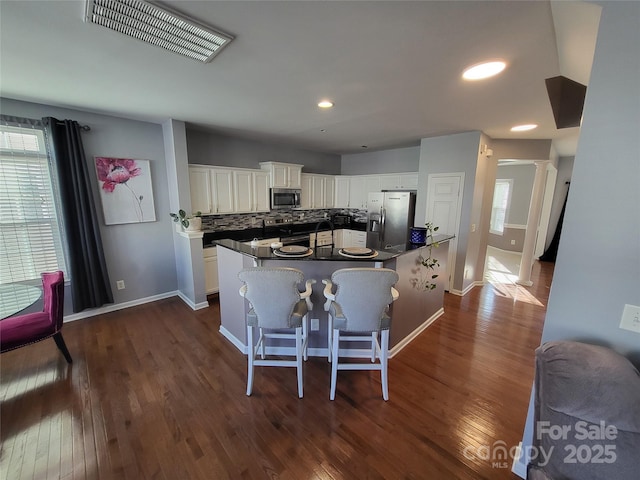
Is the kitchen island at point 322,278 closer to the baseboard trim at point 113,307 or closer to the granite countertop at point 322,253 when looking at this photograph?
the granite countertop at point 322,253

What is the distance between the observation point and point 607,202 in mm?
1138

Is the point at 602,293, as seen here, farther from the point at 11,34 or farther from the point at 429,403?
the point at 11,34

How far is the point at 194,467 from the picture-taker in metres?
1.52

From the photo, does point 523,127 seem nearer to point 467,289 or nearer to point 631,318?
point 467,289

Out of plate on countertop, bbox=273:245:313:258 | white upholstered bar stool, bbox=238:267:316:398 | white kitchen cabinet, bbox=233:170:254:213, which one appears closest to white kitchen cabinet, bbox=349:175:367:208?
white kitchen cabinet, bbox=233:170:254:213

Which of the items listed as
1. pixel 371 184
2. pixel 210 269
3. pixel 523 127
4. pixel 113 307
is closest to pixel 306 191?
pixel 371 184

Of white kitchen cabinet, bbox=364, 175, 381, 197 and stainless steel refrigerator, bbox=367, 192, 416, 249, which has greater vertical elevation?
white kitchen cabinet, bbox=364, 175, 381, 197

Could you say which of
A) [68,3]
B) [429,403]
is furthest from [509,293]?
[68,3]

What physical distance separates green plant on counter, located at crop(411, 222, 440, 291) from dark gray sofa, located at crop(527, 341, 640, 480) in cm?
163

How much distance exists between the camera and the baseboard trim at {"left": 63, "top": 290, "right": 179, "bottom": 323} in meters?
3.23

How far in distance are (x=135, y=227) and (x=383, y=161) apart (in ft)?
15.8

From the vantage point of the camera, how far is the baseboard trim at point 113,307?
3.23 m

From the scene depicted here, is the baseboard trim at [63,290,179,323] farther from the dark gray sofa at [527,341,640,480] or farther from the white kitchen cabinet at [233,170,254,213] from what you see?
the dark gray sofa at [527,341,640,480]

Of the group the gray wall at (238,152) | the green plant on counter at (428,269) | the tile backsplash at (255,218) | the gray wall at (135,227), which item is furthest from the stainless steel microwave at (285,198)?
the green plant on counter at (428,269)
